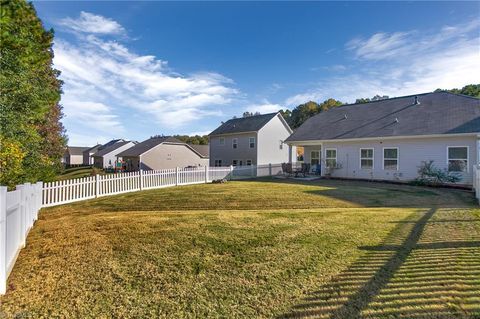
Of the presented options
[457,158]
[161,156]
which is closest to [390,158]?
[457,158]

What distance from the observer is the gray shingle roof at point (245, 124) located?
2809 cm

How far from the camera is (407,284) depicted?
335cm

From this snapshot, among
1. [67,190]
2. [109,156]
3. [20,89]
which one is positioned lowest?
[67,190]

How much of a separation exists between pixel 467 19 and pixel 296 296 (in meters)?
16.7

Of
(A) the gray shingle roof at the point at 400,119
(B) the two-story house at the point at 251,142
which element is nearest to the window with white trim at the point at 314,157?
(A) the gray shingle roof at the point at 400,119

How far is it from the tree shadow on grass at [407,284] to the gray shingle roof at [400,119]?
1281 cm

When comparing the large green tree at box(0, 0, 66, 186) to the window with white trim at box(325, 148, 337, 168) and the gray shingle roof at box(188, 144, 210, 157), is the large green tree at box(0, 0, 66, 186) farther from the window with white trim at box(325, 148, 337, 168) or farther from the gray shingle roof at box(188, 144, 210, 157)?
the gray shingle roof at box(188, 144, 210, 157)

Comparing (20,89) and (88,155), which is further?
(88,155)

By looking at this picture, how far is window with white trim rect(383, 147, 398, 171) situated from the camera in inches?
648

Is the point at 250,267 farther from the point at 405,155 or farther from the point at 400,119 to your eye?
the point at 400,119

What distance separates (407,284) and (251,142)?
2494 centimetres

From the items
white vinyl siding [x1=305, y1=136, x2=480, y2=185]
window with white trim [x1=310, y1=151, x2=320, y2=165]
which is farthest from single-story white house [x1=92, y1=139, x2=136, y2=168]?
white vinyl siding [x1=305, y1=136, x2=480, y2=185]

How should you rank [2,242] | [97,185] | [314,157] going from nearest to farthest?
[2,242]
[97,185]
[314,157]

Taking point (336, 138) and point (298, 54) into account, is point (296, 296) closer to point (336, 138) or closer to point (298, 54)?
point (336, 138)
